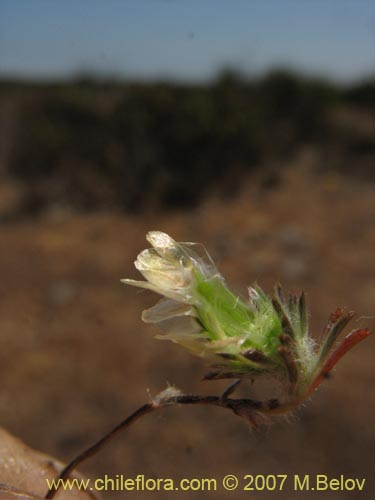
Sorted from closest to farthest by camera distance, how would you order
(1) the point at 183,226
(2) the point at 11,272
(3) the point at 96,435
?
(3) the point at 96,435 < (2) the point at 11,272 < (1) the point at 183,226

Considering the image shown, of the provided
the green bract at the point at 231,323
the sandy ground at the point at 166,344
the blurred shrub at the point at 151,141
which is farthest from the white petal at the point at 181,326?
the blurred shrub at the point at 151,141

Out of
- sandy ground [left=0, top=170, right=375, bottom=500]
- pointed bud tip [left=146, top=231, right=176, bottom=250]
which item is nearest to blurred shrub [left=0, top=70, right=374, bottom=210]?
sandy ground [left=0, top=170, right=375, bottom=500]

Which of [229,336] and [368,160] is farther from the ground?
[229,336]

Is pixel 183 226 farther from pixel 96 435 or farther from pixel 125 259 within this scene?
pixel 96 435

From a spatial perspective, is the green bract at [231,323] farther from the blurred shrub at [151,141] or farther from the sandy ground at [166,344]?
the blurred shrub at [151,141]


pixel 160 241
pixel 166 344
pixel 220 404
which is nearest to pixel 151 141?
pixel 166 344

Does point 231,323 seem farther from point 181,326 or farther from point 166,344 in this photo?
point 166,344

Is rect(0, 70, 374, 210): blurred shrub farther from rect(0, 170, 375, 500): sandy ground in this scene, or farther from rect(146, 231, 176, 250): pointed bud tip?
rect(146, 231, 176, 250): pointed bud tip

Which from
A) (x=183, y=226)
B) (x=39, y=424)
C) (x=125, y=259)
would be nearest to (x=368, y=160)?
(x=183, y=226)
